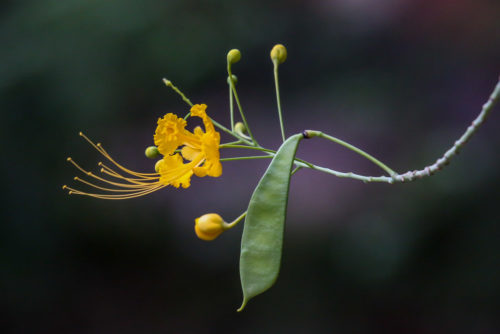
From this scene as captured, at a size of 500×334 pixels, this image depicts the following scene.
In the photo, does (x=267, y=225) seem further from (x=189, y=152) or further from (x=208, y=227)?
(x=189, y=152)

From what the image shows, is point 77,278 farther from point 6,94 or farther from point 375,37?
point 375,37

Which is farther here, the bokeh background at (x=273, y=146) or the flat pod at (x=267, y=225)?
the bokeh background at (x=273, y=146)

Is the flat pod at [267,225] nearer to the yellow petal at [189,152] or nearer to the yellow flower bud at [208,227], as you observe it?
the yellow flower bud at [208,227]

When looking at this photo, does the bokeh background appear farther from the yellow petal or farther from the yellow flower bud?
the yellow flower bud

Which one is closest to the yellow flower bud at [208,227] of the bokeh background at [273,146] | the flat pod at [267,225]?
the flat pod at [267,225]

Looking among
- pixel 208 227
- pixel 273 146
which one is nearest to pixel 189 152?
pixel 208 227

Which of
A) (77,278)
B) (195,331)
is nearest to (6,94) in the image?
(77,278)
